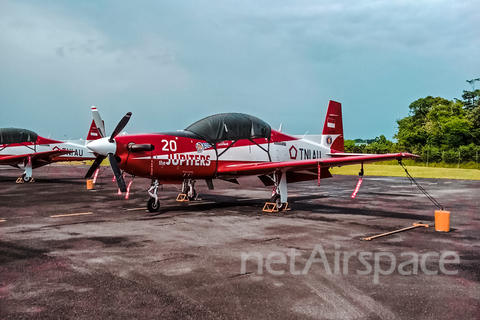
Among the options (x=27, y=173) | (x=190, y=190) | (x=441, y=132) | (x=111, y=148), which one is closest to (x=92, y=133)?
(x=27, y=173)

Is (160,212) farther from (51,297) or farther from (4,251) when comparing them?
(51,297)

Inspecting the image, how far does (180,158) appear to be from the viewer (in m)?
10.5

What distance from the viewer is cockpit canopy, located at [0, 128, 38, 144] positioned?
75.7 feet

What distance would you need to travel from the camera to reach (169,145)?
33.8ft

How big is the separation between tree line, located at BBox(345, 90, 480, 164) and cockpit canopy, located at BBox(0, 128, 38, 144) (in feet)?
141

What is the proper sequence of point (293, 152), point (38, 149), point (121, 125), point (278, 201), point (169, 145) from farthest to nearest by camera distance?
point (38, 149), point (293, 152), point (278, 201), point (169, 145), point (121, 125)

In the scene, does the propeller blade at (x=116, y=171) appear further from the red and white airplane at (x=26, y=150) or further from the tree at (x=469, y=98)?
the tree at (x=469, y=98)

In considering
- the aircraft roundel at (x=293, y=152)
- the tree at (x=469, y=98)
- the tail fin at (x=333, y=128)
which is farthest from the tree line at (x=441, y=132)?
the aircraft roundel at (x=293, y=152)

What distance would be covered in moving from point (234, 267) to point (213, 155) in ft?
19.6

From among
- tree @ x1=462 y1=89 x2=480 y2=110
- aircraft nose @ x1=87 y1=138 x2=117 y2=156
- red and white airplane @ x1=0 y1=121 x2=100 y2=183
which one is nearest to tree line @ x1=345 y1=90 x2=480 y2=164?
tree @ x1=462 y1=89 x2=480 y2=110

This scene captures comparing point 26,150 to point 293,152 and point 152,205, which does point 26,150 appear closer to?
point 152,205

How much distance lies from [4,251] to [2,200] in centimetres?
891

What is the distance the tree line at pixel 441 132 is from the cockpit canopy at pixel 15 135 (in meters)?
43.0

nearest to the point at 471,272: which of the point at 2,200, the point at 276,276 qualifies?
the point at 276,276
